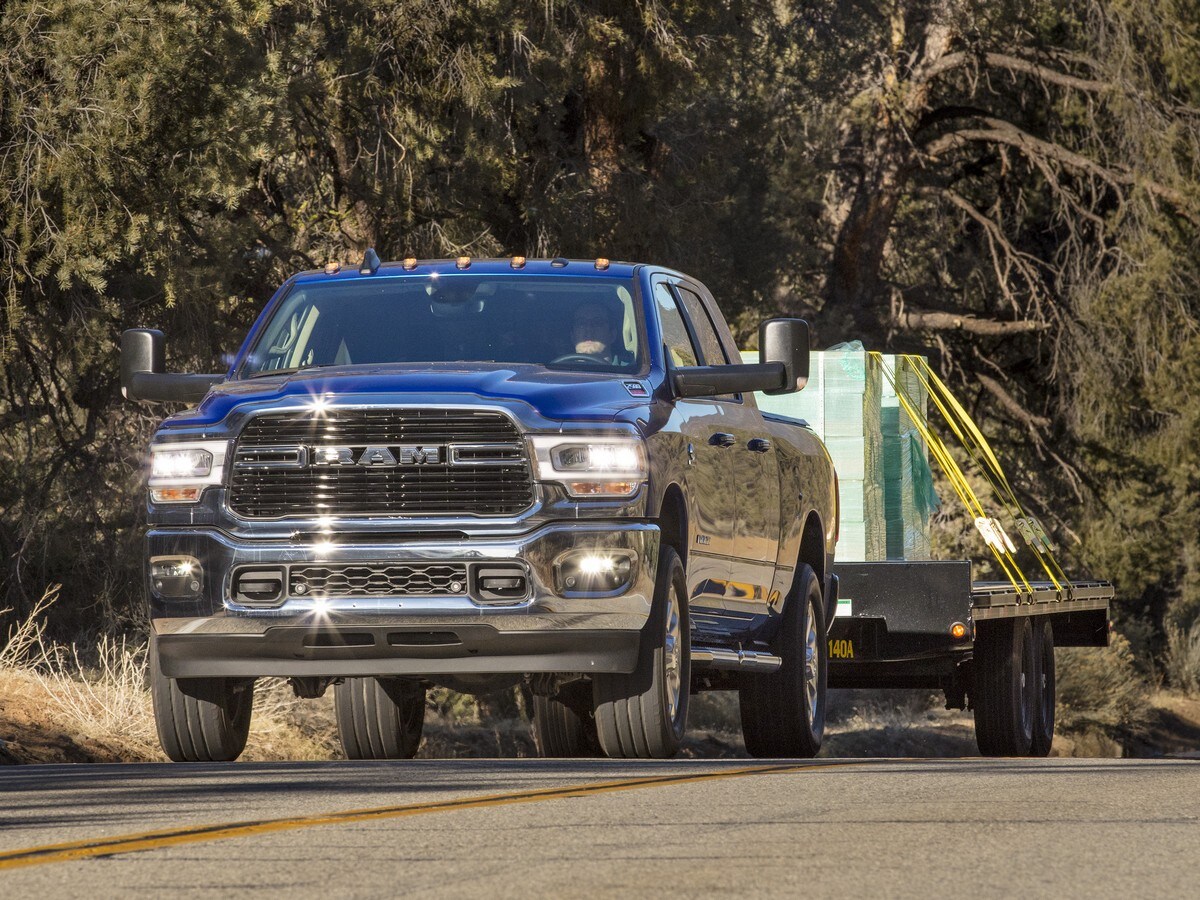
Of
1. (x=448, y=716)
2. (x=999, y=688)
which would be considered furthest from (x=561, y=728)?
(x=448, y=716)

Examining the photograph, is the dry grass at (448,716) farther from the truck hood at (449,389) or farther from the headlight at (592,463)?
the headlight at (592,463)

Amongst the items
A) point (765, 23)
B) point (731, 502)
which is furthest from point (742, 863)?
point (765, 23)

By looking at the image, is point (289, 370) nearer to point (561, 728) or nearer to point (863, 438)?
point (561, 728)

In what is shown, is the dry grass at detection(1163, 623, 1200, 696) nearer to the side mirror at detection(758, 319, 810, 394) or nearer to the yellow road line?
the side mirror at detection(758, 319, 810, 394)

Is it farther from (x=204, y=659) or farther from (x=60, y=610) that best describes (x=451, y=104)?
(x=204, y=659)

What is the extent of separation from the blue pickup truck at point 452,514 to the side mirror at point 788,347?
0.01 metres

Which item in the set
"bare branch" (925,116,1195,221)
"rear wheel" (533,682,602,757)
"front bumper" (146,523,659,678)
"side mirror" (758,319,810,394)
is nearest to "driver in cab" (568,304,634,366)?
"side mirror" (758,319,810,394)

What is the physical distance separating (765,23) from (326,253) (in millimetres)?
6569

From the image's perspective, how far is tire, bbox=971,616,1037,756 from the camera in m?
15.7

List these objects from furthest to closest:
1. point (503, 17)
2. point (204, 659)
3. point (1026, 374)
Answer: point (1026, 374) < point (503, 17) < point (204, 659)

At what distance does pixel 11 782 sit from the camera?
921 centimetres

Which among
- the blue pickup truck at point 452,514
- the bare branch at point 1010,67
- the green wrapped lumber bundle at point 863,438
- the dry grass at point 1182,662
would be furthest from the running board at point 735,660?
the dry grass at point 1182,662

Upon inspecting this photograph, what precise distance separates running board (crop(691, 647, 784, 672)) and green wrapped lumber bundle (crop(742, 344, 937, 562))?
3.21m

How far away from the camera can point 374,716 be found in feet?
39.1
